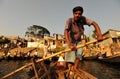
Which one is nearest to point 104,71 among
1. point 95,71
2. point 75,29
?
point 95,71

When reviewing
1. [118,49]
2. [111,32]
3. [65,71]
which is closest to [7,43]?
[111,32]

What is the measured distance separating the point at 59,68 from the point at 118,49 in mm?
22679

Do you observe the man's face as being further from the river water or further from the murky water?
the murky water

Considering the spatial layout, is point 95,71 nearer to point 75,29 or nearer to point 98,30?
point 75,29

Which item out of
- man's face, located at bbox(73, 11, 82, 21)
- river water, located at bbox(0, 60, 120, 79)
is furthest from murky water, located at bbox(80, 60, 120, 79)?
man's face, located at bbox(73, 11, 82, 21)

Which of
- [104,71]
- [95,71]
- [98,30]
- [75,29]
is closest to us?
[98,30]

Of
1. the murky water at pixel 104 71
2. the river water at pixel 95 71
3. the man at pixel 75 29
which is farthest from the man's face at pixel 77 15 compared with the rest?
the murky water at pixel 104 71

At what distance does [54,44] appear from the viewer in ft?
168

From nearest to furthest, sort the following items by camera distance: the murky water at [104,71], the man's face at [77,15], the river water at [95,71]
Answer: the man's face at [77,15] → the river water at [95,71] → the murky water at [104,71]

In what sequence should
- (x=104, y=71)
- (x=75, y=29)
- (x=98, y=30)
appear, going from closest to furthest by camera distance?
(x=98, y=30) → (x=75, y=29) → (x=104, y=71)

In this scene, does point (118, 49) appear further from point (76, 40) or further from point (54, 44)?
point (54, 44)

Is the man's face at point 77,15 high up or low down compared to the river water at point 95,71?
up

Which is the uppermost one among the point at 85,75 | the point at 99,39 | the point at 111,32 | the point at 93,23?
the point at 111,32

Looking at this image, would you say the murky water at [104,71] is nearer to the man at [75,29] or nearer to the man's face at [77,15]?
the man at [75,29]
